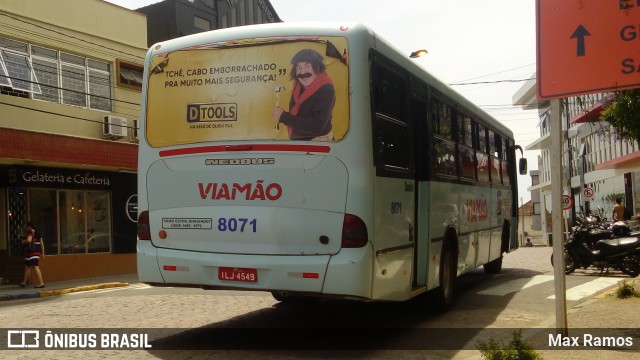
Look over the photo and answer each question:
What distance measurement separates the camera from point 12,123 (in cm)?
1759

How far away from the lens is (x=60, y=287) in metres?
16.3

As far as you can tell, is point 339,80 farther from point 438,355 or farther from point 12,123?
point 12,123

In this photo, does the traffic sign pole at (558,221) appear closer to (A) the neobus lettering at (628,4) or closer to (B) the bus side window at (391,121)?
(A) the neobus lettering at (628,4)

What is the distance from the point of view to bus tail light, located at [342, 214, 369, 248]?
6.00m

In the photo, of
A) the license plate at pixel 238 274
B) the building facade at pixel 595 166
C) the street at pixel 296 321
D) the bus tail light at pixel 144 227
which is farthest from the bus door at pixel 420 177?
the building facade at pixel 595 166

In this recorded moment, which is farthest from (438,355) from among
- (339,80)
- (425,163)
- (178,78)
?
(178,78)

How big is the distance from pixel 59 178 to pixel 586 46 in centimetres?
1624

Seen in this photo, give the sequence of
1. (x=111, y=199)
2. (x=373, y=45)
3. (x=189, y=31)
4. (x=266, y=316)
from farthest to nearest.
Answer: (x=189, y=31) < (x=111, y=199) < (x=266, y=316) < (x=373, y=45)

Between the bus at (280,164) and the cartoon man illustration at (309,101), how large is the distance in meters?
0.01

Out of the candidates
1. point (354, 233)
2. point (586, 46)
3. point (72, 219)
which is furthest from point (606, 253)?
point (72, 219)

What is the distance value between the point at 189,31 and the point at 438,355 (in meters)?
26.3

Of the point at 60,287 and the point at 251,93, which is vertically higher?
the point at 251,93

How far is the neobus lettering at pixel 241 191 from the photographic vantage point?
627 cm

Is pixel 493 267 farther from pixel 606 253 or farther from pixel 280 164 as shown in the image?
pixel 280 164
